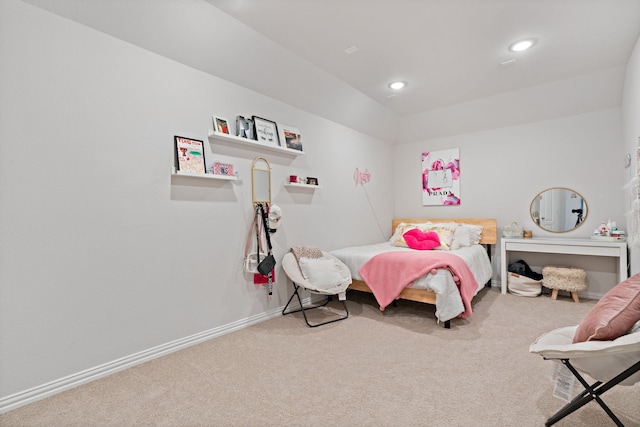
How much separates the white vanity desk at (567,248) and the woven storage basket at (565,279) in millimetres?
221

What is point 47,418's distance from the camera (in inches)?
65.5

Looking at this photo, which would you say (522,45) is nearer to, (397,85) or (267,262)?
(397,85)

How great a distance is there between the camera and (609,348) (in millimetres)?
1198

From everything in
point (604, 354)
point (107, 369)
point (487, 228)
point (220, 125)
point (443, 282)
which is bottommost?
point (107, 369)

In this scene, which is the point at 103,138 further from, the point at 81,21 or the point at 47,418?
the point at 47,418

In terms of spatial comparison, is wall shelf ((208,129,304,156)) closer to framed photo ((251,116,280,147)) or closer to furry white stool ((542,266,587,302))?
framed photo ((251,116,280,147))

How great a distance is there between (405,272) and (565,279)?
219 cm

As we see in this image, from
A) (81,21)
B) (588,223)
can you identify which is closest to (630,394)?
(588,223)

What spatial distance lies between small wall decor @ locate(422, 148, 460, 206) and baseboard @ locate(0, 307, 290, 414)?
3.53 metres

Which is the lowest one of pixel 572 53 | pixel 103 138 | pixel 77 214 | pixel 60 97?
pixel 77 214

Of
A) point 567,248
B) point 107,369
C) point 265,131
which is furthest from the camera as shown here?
point 567,248

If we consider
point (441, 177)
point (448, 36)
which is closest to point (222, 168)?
point (448, 36)

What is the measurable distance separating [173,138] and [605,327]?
2.87 metres

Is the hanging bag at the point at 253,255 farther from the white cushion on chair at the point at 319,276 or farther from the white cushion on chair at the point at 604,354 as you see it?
the white cushion on chair at the point at 604,354
